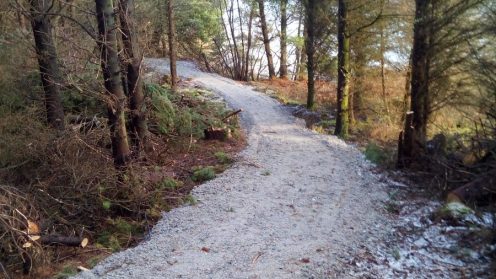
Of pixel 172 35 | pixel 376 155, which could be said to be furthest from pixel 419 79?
pixel 172 35

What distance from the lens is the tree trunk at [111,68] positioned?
743 centimetres

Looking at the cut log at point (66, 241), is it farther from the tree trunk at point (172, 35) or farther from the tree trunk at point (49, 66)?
the tree trunk at point (172, 35)

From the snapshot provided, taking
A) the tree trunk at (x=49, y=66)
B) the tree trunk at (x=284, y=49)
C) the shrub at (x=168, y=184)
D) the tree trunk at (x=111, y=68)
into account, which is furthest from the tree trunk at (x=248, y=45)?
the tree trunk at (x=111, y=68)

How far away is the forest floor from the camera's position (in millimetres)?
5824

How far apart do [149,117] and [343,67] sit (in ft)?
21.2

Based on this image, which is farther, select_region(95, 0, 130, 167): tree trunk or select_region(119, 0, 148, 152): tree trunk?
select_region(119, 0, 148, 152): tree trunk

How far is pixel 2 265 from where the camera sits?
18.5ft

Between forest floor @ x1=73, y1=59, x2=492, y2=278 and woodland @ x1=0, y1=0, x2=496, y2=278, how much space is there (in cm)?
66

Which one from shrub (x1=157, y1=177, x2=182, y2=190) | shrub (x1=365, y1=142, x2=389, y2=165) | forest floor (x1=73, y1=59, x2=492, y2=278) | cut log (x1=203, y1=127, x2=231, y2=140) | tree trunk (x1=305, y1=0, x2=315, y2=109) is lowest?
forest floor (x1=73, y1=59, x2=492, y2=278)

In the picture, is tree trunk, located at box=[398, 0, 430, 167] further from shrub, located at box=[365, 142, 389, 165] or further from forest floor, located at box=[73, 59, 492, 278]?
forest floor, located at box=[73, 59, 492, 278]

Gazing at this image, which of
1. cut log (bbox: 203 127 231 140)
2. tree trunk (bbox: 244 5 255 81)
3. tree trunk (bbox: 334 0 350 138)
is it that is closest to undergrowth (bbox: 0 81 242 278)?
cut log (bbox: 203 127 231 140)

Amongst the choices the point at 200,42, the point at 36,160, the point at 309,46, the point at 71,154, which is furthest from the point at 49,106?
the point at 200,42

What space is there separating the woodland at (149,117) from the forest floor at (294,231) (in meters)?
0.66

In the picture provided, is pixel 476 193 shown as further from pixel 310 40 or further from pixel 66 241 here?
pixel 310 40
